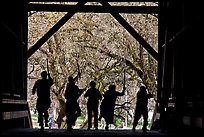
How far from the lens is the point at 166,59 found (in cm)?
1622

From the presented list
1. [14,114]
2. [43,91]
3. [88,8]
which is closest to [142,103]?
[43,91]

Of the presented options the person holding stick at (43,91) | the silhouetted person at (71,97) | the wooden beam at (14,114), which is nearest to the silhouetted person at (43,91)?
the person holding stick at (43,91)

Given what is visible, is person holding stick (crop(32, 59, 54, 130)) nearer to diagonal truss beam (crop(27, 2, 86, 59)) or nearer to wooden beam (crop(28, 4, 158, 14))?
diagonal truss beam (crop(27, 2, 86, 59))

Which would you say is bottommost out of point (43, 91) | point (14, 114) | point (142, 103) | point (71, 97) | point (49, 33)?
point (14, 114)

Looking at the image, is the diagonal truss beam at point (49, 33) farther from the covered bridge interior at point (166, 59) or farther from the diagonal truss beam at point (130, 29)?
the diagonal truss beam at point (130, 29)

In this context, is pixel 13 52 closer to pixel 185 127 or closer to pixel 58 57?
pixel 185 127

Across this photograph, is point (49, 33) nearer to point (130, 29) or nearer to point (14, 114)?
point (130, 29)

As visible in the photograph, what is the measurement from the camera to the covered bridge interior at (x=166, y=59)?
11305 mm

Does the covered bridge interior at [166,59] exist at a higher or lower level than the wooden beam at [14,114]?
higher

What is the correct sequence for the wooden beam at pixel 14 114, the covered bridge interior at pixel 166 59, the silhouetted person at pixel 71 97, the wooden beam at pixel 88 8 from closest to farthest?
the covered bridge interior at pixel 166 59 < the wooden beam at pixel 14 114 < the silhouetted person at pixel 71 97 < the wooden beam at pixel 88 8

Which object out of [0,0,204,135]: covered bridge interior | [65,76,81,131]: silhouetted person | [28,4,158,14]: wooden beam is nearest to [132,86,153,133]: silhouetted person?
[0,0,204,135]: covered bridge interior

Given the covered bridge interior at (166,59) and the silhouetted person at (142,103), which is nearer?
the covered bridge interior at (166,59)

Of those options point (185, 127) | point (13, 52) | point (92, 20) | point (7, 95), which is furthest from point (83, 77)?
point (185, 127)

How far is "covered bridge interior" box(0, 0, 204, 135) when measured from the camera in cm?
1130
